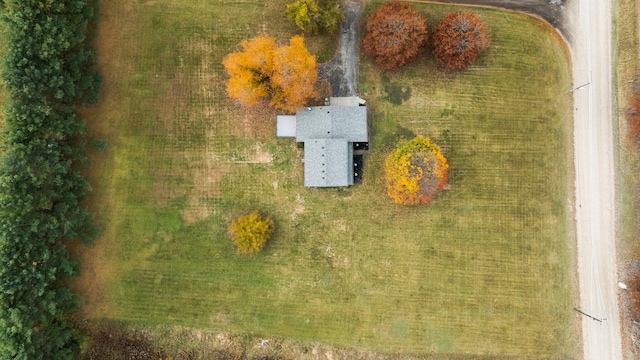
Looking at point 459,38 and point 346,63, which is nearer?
point 459,38

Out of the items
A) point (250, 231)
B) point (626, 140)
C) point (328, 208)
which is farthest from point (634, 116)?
point (250, 231)

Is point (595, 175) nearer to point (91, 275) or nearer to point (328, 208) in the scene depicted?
point (328, 208)

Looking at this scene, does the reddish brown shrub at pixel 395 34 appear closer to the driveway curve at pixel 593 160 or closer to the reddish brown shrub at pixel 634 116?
the driveway curve at pixel 593 160

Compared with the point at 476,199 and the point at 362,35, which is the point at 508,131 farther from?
the point at 362,35

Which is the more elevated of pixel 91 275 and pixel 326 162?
pixel 326 162

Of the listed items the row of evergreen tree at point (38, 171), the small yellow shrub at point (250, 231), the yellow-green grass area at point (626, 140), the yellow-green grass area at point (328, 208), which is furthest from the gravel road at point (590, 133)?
the row of evergreen tree at point (38, 171)

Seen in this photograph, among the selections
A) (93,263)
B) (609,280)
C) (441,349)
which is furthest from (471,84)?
(93,263)
